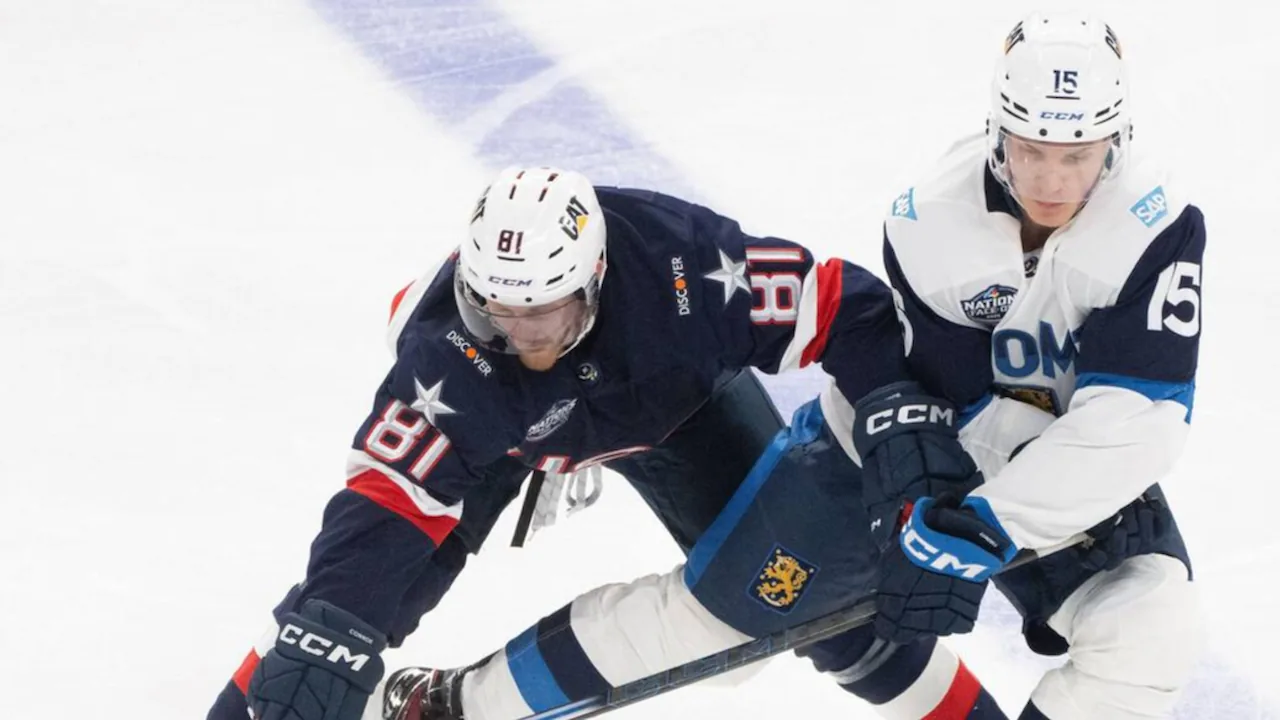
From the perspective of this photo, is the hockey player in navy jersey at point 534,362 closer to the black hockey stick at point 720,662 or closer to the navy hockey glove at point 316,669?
the navy hockey glove at point 316,669

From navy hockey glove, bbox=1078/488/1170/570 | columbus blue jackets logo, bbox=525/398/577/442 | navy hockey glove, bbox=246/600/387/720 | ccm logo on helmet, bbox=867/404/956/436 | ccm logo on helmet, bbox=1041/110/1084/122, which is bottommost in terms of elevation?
navy hockey glove, bbox=246/600/387/720

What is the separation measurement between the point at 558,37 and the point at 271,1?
2.79ft

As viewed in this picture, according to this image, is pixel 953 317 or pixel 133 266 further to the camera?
pixel 133 266

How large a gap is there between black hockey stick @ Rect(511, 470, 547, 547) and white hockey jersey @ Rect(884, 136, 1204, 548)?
75 cm

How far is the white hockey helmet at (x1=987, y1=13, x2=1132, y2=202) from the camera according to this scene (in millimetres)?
3057

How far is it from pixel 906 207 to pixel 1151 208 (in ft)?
1.34

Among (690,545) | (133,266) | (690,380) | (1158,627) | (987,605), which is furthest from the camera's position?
(133,266)

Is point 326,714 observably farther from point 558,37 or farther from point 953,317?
point 558,37

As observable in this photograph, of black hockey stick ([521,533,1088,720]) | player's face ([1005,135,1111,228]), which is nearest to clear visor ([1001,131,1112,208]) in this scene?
player's face ([1005,135,1111,228])

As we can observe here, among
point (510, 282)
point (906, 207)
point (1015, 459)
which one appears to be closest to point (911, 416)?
point (1015, 459)

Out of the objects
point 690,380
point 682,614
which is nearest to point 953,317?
point 690,380

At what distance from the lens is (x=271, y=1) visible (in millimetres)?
5676

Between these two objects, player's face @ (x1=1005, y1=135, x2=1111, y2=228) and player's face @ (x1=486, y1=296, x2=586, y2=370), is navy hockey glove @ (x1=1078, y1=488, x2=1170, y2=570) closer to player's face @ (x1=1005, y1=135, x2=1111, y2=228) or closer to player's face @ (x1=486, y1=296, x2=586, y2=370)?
player's face @ (x1=1005, y1=135, x2=1111, y2=228)

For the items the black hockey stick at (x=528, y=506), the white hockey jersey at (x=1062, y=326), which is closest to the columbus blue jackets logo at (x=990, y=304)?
the white hockey jersey at (x=1062, y=326)
